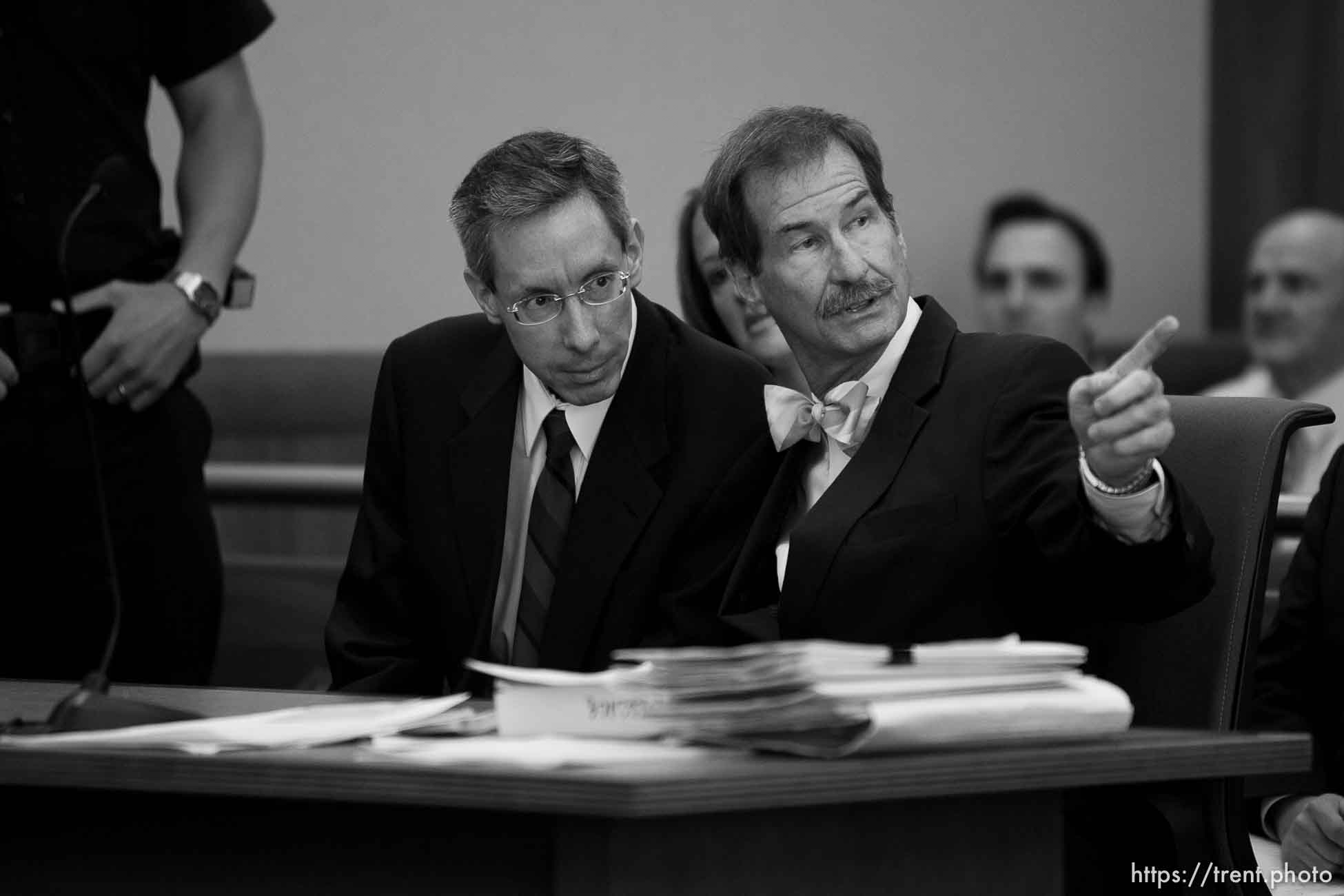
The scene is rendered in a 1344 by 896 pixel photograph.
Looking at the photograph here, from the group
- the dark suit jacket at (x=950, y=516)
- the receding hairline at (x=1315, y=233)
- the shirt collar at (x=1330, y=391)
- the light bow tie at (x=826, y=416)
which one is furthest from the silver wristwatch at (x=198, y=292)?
the receding hairline at (x=1315, y=233)

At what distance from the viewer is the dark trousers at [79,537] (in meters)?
2.46

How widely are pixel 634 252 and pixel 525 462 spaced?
11.4 inches

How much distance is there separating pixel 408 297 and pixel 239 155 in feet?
6.83

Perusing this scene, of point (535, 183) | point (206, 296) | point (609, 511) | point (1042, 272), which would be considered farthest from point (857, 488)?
point (1042, 272)

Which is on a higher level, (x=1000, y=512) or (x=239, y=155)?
(x=239, y=155)

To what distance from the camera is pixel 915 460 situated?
1.88 m

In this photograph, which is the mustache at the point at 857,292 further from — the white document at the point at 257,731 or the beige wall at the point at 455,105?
the beige wall at the point at 455,105

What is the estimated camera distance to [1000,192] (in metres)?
5.44

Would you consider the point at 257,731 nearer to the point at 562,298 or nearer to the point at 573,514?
the point at 573,514

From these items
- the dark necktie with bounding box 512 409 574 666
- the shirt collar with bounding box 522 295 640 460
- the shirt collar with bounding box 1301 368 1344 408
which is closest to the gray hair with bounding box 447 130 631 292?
the shirt collar with bounding box 522 295 640 460

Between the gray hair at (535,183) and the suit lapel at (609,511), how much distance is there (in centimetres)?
21

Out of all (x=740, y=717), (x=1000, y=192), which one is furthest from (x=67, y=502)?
(x=1000, y=192)

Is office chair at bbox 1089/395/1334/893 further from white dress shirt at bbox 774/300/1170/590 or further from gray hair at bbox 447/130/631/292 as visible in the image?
gray hair at bbox 447/130/631/292

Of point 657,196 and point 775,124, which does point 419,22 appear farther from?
point 775,124
